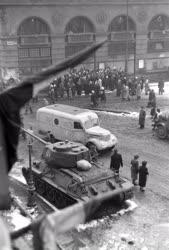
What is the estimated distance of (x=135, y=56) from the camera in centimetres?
3988

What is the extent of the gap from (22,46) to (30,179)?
2435cm

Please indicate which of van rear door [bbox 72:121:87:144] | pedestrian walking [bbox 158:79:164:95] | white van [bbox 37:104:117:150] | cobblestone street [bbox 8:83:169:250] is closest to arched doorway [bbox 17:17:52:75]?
pedestrian walking [bbox 158:79:164:95]

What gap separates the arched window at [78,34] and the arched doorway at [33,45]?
1.94 meters

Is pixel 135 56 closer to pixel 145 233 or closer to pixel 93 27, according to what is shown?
pixel 93 27

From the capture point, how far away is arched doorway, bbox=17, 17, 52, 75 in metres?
35.1

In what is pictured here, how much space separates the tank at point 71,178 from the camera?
12.2m

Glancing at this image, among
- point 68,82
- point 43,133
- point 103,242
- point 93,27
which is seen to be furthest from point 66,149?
point 93,27

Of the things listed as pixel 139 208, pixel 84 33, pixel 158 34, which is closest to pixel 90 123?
pixel 139 208

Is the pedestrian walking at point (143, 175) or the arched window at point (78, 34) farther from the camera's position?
the arched window at point (78, 34)

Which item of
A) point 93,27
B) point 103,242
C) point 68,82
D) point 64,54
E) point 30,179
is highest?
point 93,27

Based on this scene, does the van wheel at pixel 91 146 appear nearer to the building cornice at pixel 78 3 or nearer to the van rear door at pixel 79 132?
the van rear door at pixel 79 132

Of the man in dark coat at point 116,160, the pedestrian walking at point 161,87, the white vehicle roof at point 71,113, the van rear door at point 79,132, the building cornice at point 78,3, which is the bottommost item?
the man in dark coat at point 116,160

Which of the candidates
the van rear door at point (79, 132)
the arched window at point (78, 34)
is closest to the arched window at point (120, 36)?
the arched window at point (78, 34)

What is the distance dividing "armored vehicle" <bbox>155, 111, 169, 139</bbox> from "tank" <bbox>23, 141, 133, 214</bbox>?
7272mm
